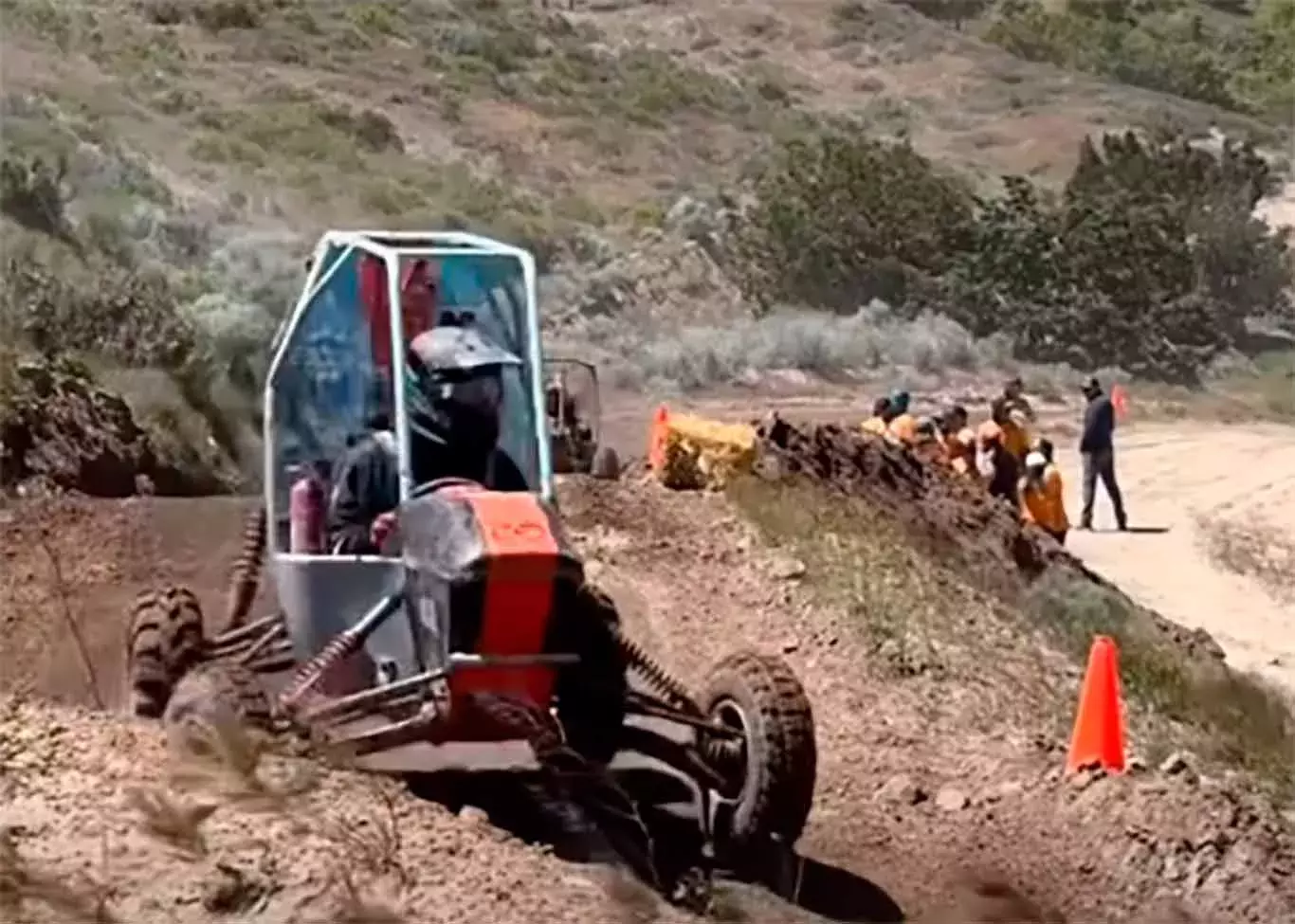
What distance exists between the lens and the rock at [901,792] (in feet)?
36.3

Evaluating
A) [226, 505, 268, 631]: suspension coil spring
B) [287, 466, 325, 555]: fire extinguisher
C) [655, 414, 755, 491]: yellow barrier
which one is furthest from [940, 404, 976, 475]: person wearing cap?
[287, 466, 325, 555]: fire extinguisher

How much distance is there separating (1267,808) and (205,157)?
39.7 m

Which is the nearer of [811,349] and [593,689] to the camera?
[593,689]

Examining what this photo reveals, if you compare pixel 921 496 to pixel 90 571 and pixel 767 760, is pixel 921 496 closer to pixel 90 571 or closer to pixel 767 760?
pixel 90 571

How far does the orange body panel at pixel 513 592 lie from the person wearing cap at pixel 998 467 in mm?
12127

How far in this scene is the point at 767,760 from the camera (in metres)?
9.67

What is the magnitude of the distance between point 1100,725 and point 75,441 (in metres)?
9.98

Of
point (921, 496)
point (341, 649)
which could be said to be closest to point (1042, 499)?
point (921, 496)

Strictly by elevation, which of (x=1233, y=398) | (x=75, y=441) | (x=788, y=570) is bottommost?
(x=1233, y=398)

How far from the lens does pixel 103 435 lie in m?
19.5

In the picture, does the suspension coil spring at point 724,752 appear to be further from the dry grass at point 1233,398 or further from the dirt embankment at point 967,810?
the dry grass at point 1233,398

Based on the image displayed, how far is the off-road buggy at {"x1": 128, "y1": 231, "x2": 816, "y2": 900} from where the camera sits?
899 centimetres

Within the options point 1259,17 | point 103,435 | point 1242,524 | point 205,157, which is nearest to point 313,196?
point 205,157

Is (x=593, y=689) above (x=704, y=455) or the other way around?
above
